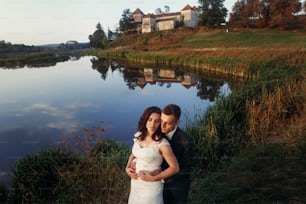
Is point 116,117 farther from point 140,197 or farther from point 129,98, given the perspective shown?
point 140,197

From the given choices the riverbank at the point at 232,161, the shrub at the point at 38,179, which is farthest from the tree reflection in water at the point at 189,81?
the shrub at the point at 38,179

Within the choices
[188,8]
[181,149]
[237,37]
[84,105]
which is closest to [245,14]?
[237,37]

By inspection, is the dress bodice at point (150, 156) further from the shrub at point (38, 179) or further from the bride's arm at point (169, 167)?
the shrub at point (38, 179)

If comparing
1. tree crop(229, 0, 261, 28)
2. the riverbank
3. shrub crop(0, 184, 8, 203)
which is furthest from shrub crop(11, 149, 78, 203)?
tree crop(229, 0, 261, 28)

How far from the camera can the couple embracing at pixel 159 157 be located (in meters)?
2.39

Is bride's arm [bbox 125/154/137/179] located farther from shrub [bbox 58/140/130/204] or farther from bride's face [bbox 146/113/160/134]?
shrub [bbox 58/140/130/204]

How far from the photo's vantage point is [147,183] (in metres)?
2.46

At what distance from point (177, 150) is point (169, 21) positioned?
74.4 meters

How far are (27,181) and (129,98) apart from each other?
1047 cm

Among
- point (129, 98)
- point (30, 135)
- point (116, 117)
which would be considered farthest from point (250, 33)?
point (30, 135)

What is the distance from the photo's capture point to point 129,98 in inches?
598

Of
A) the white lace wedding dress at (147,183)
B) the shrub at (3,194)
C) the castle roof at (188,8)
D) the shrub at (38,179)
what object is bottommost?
the shrub at (3,194)

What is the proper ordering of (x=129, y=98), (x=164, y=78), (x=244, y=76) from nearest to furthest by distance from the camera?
(x=129, y=98), (x=244, y=76), (x=164, y=78)

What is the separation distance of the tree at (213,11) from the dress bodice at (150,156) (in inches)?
2241
